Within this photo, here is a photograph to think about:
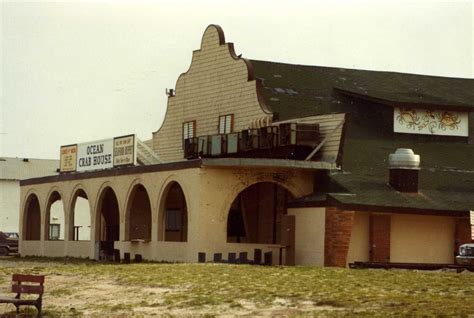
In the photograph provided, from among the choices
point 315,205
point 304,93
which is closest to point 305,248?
point 315,205

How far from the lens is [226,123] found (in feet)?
193

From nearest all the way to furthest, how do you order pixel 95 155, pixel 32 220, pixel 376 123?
pixel 376 123, pixel 95 155, pixel 32 220

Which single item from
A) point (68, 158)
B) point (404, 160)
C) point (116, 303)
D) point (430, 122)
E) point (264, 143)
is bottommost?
point (116, 303)

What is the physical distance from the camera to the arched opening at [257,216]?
Answer: 54906 mm

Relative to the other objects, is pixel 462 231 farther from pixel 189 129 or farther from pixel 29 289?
pixel 29 289

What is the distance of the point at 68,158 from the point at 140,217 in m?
6.76

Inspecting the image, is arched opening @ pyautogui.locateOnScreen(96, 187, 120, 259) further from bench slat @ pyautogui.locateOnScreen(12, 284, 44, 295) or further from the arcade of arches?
bench slat @ pyautogui.locateOnScreen(12, 284, 44, 295)

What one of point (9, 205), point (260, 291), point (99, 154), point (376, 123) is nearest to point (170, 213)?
point (99, 154)

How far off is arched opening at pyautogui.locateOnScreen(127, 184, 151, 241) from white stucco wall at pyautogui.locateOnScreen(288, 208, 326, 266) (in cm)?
1135

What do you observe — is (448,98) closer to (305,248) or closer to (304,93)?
(304,93)

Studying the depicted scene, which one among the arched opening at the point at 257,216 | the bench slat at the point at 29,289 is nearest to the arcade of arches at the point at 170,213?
the arched opening at the point at 257,216

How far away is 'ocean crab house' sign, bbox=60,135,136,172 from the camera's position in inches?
2281

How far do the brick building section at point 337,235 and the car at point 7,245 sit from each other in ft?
103

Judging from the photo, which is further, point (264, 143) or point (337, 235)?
point (264, 143)
